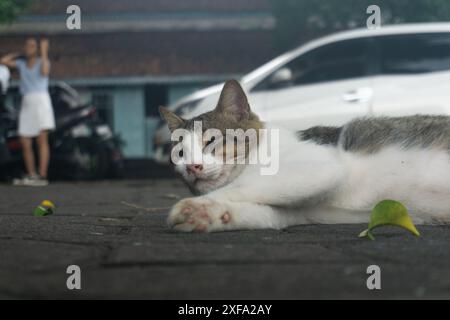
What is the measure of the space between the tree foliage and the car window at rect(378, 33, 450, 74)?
7630 mm

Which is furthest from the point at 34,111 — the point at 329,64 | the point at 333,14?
the point at 333,14

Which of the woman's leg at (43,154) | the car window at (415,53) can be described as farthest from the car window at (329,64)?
the woman's leg at (43,154)

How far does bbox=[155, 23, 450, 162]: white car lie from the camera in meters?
7.84

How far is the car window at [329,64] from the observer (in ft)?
27.8

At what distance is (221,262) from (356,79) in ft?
19.8

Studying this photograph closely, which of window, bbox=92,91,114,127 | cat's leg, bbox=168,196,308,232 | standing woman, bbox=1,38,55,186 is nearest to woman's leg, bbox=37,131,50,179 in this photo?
standing woman, bbox=1,38,55,186

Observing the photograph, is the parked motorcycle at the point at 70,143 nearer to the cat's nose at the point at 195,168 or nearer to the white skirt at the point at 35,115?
the white skirt at the point at 35,115

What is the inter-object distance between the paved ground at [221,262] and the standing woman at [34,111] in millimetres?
6236

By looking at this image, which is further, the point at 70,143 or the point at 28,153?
the point at 70,143

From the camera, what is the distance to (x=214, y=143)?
380 centimetres

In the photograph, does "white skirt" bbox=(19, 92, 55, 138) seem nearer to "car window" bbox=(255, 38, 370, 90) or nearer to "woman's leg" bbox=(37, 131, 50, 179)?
"woman's leg" bbox=(37, 131, 50, 179)

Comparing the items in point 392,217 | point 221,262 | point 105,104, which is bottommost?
point 221,262

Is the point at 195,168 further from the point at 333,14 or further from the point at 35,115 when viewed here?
the point at 333,14

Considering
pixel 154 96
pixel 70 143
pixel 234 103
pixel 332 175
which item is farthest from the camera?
pixel 154 96
